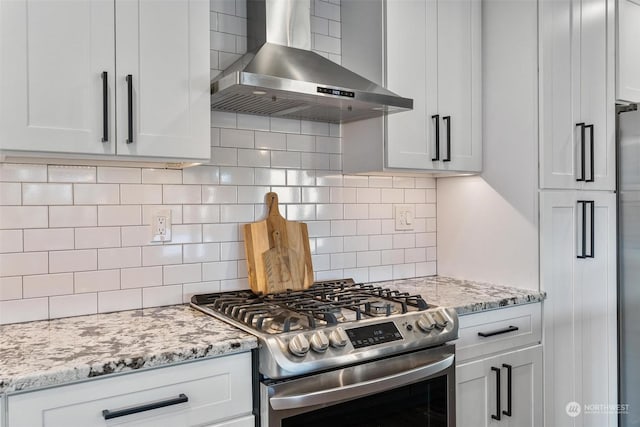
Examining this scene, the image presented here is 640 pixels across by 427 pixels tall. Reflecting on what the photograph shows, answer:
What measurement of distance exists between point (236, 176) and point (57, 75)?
0.82 m

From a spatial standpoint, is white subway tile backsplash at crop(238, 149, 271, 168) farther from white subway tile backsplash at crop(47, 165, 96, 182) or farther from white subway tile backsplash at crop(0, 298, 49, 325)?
white subway tile backsplash at crop(0, 298, 49, 325)

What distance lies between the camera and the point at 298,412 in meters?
1.53

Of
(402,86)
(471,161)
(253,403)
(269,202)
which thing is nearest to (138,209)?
(269,202)

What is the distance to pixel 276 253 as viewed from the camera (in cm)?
222

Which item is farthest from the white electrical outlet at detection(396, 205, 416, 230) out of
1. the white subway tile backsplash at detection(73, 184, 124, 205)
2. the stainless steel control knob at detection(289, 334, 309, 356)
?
the white subway tile backsplash at detection(73, 184, 124, 205)

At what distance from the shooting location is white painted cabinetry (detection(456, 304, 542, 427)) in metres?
2.06

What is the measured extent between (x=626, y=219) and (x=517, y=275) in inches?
26.9

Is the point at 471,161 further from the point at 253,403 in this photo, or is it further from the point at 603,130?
the point at 253,403

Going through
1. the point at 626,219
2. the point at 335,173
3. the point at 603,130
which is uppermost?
the point at 603,130

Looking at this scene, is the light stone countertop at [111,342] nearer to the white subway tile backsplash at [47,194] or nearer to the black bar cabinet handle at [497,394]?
the black bar cabinet handle at [497,394]

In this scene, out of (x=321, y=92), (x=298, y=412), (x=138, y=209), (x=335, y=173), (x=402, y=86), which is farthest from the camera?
(x=335, y=173)

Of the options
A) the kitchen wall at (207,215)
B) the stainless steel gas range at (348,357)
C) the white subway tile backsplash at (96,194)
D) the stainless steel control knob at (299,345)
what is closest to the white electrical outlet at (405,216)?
the kitchen wall at (207,215)

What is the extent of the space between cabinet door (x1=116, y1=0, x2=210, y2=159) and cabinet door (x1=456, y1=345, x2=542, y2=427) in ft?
4.39

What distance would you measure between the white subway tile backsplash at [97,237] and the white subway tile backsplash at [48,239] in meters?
0.03
